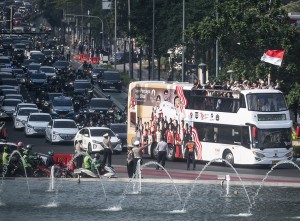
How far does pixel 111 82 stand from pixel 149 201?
65051 millimetres

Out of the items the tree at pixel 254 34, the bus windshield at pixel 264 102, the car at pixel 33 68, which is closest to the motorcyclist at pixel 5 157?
the bus windshield at pixel 264 102

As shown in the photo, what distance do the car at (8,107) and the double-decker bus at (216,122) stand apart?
23.9 m

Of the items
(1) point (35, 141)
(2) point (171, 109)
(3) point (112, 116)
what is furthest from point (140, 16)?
(2) point (171, 109)

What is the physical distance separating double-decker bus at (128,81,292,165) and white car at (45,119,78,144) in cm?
671

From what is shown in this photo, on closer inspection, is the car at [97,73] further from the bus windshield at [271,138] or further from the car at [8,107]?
the bus windshield at [271,138]

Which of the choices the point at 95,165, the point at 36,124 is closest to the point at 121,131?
the point at 36,124

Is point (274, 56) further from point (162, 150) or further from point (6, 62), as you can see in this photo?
point (6, 62)

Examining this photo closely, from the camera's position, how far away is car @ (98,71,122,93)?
372 feet

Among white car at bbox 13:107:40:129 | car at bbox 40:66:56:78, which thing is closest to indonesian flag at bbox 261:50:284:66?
white car at bbox 13:107:40:129

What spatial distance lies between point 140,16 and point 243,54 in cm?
4041

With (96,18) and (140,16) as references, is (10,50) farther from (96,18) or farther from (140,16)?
(140,16)

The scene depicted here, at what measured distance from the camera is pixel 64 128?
7575cm

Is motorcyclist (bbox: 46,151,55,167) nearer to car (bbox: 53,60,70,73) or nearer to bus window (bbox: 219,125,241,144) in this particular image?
bus window (bbox: 219,125,241,144)

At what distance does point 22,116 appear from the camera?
3346 inches
